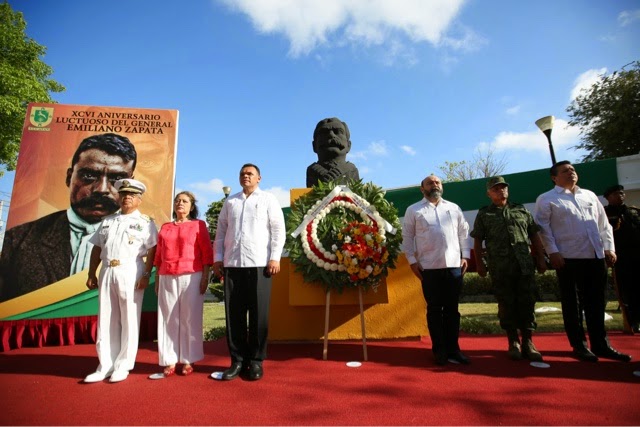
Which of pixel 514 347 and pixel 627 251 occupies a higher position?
pixel 627 251

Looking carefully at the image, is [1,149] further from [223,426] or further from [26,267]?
[223,426]

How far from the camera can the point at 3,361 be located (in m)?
4.12

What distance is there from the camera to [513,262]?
3.42 m

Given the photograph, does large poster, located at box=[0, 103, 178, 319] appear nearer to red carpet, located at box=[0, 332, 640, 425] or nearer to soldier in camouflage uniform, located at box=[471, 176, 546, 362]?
red carpet, located at box=[0, 332, 640, 425]

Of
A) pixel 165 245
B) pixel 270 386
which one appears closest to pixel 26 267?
pixel 165 245

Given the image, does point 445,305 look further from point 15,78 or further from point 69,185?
point 15,78

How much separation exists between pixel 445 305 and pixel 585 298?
1.46 meters

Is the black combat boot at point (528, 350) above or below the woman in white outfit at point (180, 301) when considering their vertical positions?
below

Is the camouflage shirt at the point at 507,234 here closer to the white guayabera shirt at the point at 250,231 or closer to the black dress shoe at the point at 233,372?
the white guayabera shirt at the point at 250,231

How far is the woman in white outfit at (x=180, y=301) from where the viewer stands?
3.21 m

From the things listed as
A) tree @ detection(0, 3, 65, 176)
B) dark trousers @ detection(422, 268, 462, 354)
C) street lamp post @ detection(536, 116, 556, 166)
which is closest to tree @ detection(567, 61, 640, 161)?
street lamp post @ detection(536, 116, 556, 166)

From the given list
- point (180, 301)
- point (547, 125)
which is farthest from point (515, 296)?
point (547, 125)

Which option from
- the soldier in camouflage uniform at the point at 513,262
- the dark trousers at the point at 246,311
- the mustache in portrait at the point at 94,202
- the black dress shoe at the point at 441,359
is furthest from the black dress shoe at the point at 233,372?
the mustache in portrait at the point at 94,202

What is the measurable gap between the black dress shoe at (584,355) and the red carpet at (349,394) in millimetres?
92
